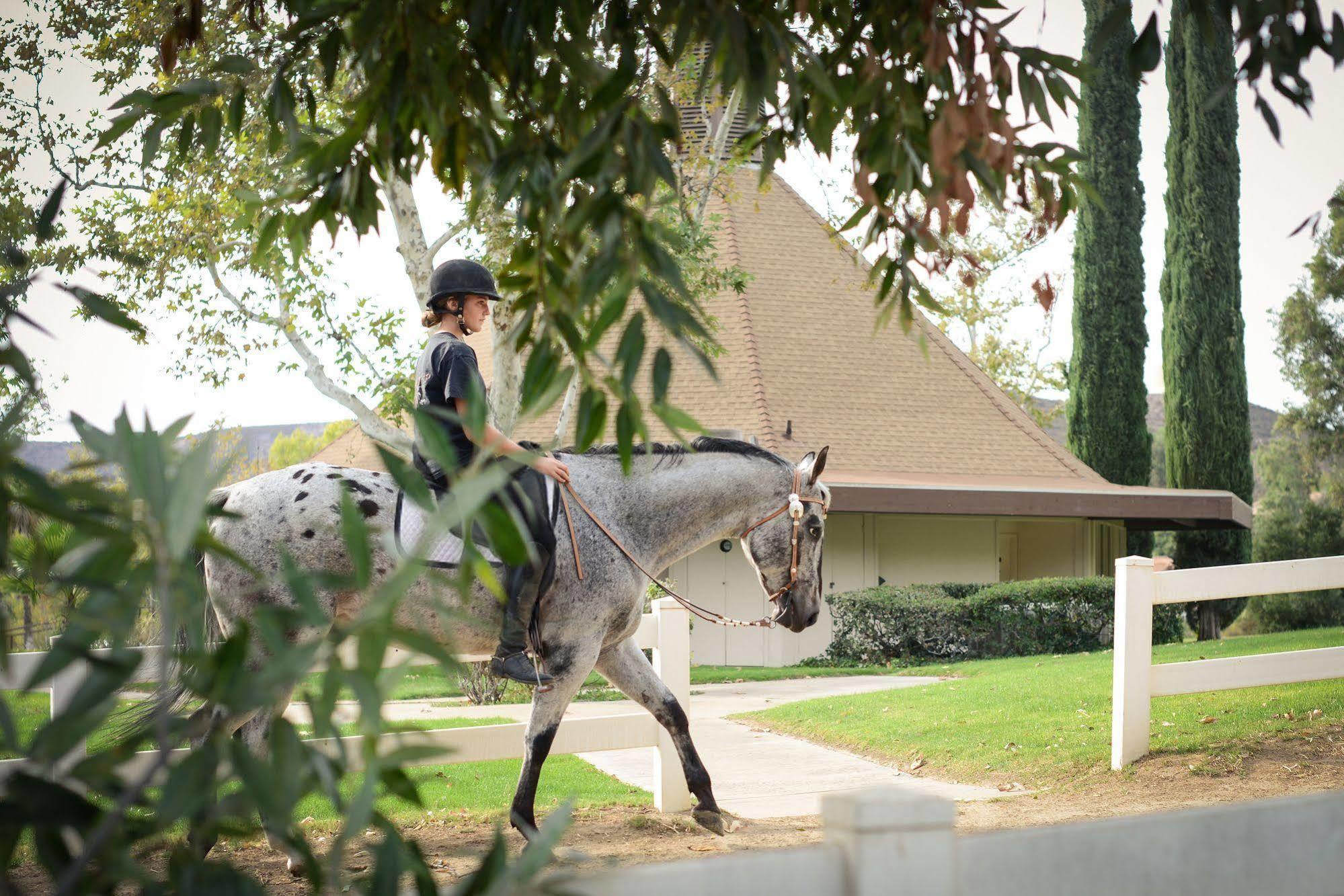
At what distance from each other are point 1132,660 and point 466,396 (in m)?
5.19

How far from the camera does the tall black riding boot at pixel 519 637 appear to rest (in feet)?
20.2

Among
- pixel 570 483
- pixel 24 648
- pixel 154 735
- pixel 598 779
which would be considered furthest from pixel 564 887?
pixel 24 648

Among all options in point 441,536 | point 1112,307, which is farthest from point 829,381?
point 441,536

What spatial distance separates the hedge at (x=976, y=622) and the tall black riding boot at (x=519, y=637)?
14.0 meters

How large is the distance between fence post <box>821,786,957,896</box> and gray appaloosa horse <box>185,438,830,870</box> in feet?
13.1

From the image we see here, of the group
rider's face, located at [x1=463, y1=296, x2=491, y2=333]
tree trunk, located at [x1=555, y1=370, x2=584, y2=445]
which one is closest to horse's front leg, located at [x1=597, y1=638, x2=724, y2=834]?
rider's face, located at [x1=463, y1=296, x2=491, y2=333]

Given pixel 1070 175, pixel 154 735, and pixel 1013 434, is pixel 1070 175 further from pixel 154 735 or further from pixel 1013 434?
pixel 1013 434

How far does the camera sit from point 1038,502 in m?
21.1

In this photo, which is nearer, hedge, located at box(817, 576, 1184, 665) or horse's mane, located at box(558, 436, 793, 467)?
horse's mane, located at box(558, 436, 793, 467)

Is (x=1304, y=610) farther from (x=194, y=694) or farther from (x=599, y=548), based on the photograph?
(x=194, y=694)

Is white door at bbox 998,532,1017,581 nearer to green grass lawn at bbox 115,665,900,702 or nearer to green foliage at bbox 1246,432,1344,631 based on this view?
green foliage at bbox 1246,432,1344,631

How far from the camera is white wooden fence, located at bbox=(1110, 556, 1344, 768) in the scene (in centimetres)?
834

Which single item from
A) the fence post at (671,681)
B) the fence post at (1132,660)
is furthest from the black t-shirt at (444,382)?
the fence post at (1132,660)

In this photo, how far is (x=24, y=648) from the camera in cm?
1202
